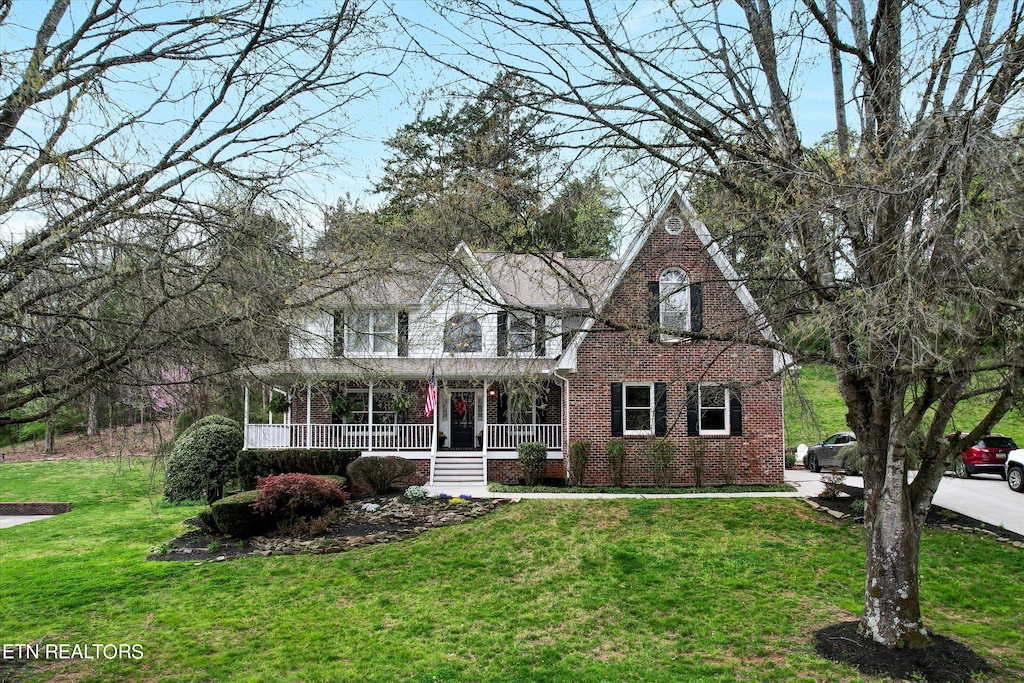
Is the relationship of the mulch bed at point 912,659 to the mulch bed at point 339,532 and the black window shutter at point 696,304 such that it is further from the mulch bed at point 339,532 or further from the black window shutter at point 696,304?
the black window shutter at point 696,304

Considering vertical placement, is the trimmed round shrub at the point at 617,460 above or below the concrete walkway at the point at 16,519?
above

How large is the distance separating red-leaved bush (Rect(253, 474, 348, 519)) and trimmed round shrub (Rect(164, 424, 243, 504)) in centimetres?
579

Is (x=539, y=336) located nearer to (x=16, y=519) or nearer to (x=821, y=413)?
(x=16, y=519)

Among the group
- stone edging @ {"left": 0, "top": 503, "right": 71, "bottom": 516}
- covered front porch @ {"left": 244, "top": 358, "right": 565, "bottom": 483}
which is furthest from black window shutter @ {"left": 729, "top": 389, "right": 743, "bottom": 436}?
stone edging @ {"left": 0, "top": 503, "right": 71, "bottom": 516}

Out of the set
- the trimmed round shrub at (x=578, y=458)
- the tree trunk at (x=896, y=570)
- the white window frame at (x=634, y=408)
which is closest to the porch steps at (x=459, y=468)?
the trimmed round shrub at (x=578, y=458)

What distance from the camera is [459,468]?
18969 mm

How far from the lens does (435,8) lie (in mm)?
6719

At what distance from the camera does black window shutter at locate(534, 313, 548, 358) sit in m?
7.21

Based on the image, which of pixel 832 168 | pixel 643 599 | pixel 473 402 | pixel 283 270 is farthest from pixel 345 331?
pixel 473 402

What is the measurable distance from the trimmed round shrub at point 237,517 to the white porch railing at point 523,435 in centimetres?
742

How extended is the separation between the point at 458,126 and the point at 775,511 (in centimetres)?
1029

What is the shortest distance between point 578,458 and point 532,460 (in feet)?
4.68

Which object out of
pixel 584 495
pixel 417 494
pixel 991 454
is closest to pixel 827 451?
pixel 991 454

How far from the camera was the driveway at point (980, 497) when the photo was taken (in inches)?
546
